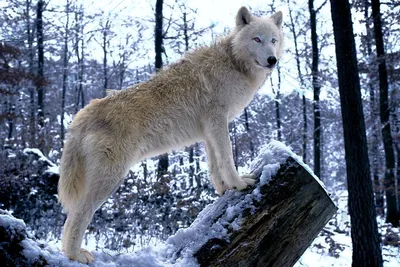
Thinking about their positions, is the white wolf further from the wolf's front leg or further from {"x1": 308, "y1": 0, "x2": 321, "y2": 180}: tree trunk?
{"x1": 308, "y1": 0, "x2": 321, "y2": 180}: tree trunk

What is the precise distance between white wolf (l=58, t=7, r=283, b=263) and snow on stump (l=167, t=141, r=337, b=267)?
0.32 m

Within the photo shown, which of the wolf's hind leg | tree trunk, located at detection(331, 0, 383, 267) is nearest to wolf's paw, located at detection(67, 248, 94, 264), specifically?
the wolf's hind leg

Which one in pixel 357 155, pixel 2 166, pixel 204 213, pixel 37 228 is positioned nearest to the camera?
pixel 204 213

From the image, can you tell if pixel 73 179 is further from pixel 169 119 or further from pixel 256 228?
pixel 256 228

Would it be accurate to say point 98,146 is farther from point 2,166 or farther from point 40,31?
point 40,31

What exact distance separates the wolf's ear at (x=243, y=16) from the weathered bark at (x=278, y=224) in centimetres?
182

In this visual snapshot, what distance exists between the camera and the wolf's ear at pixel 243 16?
429 cm

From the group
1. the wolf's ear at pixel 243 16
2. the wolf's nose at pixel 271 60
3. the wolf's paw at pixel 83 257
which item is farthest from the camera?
the wolf's ear at pixel 243 16

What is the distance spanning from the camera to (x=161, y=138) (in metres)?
3.67

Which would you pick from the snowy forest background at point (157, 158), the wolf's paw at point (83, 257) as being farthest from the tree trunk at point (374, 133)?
the wolf's paw at point (83, 257)

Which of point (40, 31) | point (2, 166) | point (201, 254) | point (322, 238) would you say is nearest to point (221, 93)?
point (201, 254)

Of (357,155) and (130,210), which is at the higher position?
(357,155)

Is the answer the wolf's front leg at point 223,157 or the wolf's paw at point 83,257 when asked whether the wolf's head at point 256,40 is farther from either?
the wolf's paw at point 83,257

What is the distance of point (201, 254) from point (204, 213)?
58 cm
